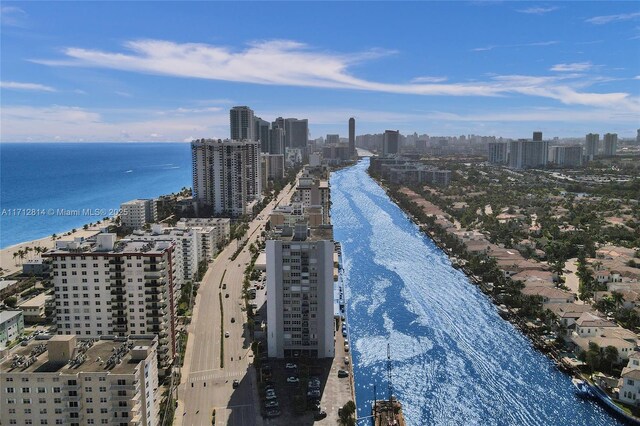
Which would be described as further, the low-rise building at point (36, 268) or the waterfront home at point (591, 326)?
the low-rise building at point (36, 268)

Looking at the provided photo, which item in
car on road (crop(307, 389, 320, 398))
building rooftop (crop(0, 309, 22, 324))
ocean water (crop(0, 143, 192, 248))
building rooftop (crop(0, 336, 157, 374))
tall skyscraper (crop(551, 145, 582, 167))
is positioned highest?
tall skyscraper (crop(551, 145, 582, 167))

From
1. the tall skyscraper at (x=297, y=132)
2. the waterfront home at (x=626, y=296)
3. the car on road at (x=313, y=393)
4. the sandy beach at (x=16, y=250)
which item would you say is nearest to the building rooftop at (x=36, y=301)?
the sandy beach at (x=16, y=250)

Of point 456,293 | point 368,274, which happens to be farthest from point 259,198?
point 456,293

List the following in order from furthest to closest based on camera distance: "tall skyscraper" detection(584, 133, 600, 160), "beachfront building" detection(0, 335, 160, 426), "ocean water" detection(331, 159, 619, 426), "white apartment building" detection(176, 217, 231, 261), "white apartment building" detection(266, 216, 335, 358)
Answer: "tall skyscraper" detection(584, 133, 600, 160), "white apartment building" detection(176, 217, 231, 261), "white apartment building" detection(266, 216, 335, 358), "ocean water" detection(331, 159, 619, 426), "beachfront building" detection(0, 335, 160, 426)

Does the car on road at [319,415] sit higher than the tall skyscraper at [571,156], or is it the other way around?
the tall skyscraper at [571,156]

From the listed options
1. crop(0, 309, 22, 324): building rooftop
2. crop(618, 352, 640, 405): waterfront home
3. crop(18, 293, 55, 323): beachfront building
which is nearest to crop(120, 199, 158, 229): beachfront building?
crop(18, 293, 55, 323): beachfront building

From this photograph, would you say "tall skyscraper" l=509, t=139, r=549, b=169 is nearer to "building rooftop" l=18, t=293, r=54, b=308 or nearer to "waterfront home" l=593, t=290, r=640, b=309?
"waterfront home" l=593, t=290, r=640, b=309

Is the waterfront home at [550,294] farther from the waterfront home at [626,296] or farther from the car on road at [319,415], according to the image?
the car on road at [319,415]

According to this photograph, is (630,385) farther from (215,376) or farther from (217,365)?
(217,365)
